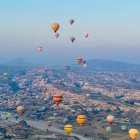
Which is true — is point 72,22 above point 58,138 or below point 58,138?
above

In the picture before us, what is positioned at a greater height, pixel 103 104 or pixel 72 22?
pixel 72 22

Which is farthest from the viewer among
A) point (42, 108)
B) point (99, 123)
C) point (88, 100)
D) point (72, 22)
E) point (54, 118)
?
point (88, 100)

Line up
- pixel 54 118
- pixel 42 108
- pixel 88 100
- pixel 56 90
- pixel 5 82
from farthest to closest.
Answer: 1. pixel 5 82
2. pixel 56 90
3. pixel 88 100
4. pixel 42 108
5. pixel 54 118

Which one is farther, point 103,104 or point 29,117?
point 103,104

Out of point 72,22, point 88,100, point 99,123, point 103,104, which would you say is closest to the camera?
point 72,22

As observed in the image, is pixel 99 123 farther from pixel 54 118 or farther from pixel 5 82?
pixel 5 82

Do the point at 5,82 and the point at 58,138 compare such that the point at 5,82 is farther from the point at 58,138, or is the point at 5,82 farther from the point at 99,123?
the point at 58,138

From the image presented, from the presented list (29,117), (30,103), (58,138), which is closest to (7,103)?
(30,103)

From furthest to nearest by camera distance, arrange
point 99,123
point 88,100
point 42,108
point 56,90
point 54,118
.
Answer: point 56,90 < point 88,100 < point 42,108 < point 54,118 < point 99,123

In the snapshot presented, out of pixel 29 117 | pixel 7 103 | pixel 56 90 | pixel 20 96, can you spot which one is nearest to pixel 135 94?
pixel 56 90
